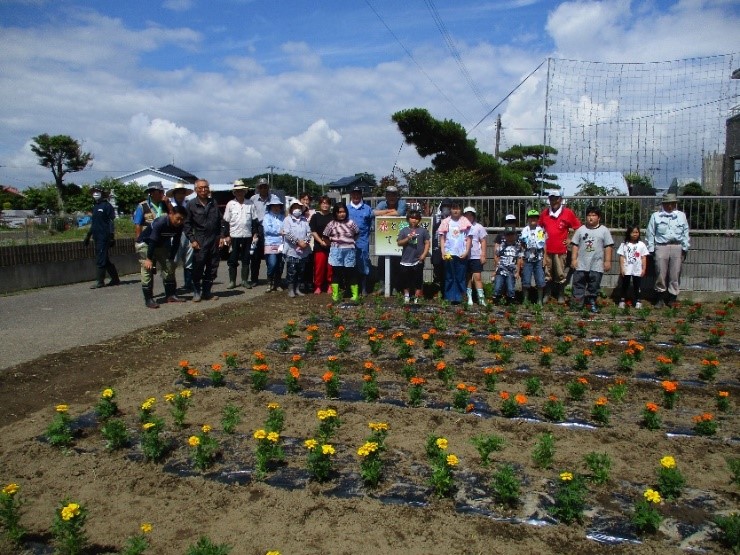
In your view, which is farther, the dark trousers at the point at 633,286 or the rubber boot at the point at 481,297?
the dark trousers at the point at 633,286

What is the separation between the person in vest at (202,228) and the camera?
10164 mm

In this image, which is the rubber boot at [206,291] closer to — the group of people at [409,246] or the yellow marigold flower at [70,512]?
the group of people at [409,246]

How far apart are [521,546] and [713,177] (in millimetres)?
17411

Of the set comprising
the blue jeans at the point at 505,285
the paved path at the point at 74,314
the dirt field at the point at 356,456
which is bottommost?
the dirt field at the point at 356,456

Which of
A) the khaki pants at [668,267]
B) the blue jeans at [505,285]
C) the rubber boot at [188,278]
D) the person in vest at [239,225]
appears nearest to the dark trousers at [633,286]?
the khaki pants at [668,267]

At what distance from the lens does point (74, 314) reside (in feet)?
31.4

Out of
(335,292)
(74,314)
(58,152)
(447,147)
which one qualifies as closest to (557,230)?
(335,292)

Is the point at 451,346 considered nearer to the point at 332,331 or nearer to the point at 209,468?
the point at 332,331

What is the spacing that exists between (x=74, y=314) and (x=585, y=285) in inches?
330

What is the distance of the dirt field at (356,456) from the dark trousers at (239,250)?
378 cm

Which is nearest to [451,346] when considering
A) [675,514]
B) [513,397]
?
[513,397]

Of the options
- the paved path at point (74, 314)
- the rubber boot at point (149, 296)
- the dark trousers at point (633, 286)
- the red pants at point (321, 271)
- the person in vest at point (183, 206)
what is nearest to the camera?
the paved path at point (74, 314)

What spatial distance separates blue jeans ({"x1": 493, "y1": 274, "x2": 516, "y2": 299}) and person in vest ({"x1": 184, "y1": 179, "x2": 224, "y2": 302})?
486cm

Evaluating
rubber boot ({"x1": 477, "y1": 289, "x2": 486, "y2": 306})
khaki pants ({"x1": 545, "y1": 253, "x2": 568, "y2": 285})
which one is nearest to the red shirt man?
khaki pants ({"x1": 545, "y1": 253, "x2": 568, "y2": 285})
